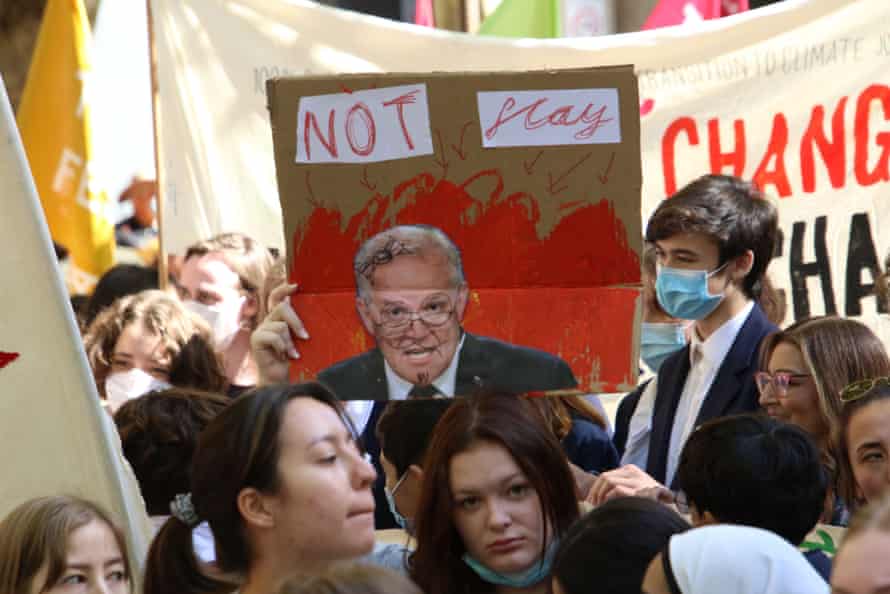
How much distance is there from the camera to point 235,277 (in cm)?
622

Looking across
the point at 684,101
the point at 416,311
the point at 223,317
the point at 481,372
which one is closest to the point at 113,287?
→ the point at 223,317

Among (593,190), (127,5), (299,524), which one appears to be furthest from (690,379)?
(127,5)

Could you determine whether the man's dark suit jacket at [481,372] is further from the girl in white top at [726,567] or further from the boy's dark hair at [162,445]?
the girl in white top at [726,567]

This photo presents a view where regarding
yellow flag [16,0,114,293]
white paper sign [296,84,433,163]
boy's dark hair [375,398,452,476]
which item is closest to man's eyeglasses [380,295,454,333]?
boy's dark hair [375,398,452,476]

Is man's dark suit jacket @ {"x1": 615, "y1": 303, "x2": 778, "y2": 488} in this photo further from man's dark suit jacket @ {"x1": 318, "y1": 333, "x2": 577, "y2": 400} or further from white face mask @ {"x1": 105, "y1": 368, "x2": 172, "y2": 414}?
white face mask @ {"x1": 105, "y1": 368, "x2": 172, "y2": 414}

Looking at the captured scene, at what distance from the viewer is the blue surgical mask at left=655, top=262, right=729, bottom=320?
16.5 feet

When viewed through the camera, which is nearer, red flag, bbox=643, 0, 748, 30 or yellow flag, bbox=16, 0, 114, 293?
red flag, bbox=643, 0, 748, 30

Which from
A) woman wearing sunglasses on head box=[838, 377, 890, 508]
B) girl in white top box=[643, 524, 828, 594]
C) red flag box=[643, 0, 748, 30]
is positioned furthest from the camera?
red flag box=[643, 0, 748, 30]

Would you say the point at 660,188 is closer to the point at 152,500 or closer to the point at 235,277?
the point at 235,277

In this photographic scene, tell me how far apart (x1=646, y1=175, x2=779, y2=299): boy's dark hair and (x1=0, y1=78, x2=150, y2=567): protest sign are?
1785 millimetres

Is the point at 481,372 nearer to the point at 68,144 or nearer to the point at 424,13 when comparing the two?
the point at 68,144

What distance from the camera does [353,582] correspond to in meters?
2.49

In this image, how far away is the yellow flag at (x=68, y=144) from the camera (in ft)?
26.0

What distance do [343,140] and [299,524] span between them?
1122 millimetres
